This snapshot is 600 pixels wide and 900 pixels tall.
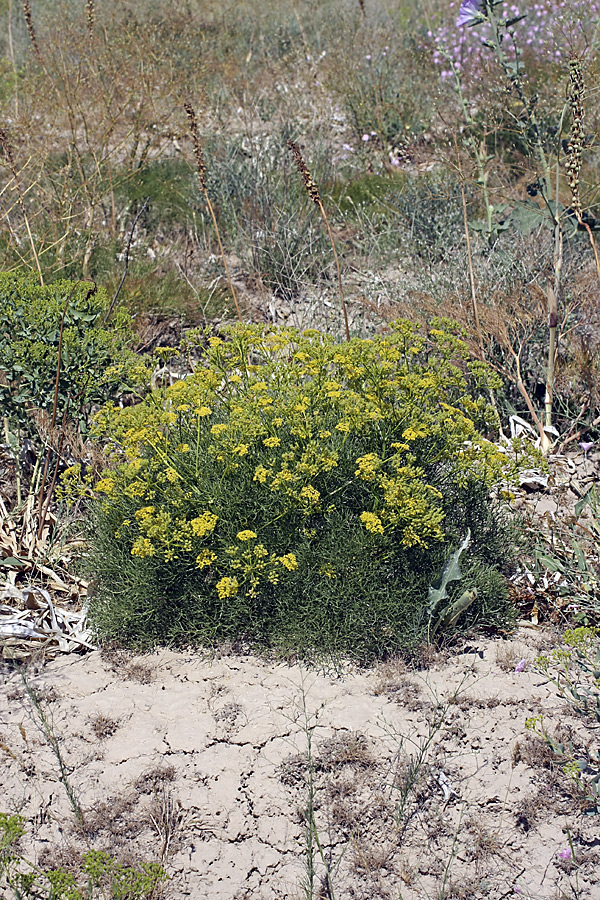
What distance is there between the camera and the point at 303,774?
7.70ft

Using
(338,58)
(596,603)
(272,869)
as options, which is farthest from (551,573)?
(338,58)

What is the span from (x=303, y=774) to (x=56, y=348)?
6.66 ft

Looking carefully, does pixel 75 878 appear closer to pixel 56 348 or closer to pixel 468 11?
pixel 56 348

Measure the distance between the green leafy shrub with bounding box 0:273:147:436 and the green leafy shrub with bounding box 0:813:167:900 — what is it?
1.84m

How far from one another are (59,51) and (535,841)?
275 inches

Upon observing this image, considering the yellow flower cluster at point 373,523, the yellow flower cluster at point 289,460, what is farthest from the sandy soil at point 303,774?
the yellow flower cluster at point 373,523

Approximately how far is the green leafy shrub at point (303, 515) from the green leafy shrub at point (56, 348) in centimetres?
47

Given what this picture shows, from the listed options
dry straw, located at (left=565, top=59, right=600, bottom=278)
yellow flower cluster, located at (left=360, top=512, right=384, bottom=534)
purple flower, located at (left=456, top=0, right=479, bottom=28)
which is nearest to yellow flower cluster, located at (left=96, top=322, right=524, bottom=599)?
yellow flower cluster, located at (left=360, top=512, right=384, bottom=534)

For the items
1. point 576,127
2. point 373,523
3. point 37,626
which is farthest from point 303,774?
point 576,127

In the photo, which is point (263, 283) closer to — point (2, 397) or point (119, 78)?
point (119, 78)

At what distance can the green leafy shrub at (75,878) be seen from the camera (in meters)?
1.64

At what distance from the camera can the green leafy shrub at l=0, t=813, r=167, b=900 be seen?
1638 millimetres

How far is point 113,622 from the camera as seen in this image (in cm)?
283

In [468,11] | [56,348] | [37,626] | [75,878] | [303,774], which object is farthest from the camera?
[468,11]
